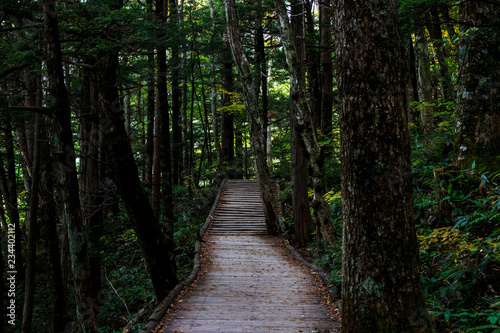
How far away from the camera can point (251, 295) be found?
7008 millimetres

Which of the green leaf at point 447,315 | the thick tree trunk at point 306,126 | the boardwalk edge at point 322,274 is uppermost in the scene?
the thick tree trunk at point 306,126

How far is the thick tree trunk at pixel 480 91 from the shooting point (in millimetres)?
6484

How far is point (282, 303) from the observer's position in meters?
6.47

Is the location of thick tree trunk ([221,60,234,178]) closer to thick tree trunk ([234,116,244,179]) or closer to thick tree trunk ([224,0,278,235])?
thick tree trunk ([234,116,244,179])

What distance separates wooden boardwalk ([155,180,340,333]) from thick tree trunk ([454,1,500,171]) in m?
4.02

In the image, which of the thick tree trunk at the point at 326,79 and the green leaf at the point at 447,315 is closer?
the green leaf at the point at 447,315

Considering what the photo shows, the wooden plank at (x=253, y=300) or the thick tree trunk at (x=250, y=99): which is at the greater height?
the thick tree trunk at (x=250, y=99)

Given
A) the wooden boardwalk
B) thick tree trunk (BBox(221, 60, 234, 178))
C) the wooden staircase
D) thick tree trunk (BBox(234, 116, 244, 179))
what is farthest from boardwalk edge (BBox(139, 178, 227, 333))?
thick tree trunk (BBox(234, 116, 244, 179))

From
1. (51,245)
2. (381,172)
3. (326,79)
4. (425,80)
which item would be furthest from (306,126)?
(51,245)

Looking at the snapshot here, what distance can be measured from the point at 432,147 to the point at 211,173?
17596 millimetres

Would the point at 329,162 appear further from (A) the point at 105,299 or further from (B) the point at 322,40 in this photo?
(A) the point at 105,299

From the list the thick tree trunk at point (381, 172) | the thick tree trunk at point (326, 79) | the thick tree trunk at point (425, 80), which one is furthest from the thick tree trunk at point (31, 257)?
the thick tree trunk at point (425, 80)

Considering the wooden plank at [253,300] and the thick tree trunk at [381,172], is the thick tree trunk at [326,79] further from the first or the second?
the thick tree trunk at [381,172]

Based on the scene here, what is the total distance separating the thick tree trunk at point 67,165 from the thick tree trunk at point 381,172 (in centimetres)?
533
